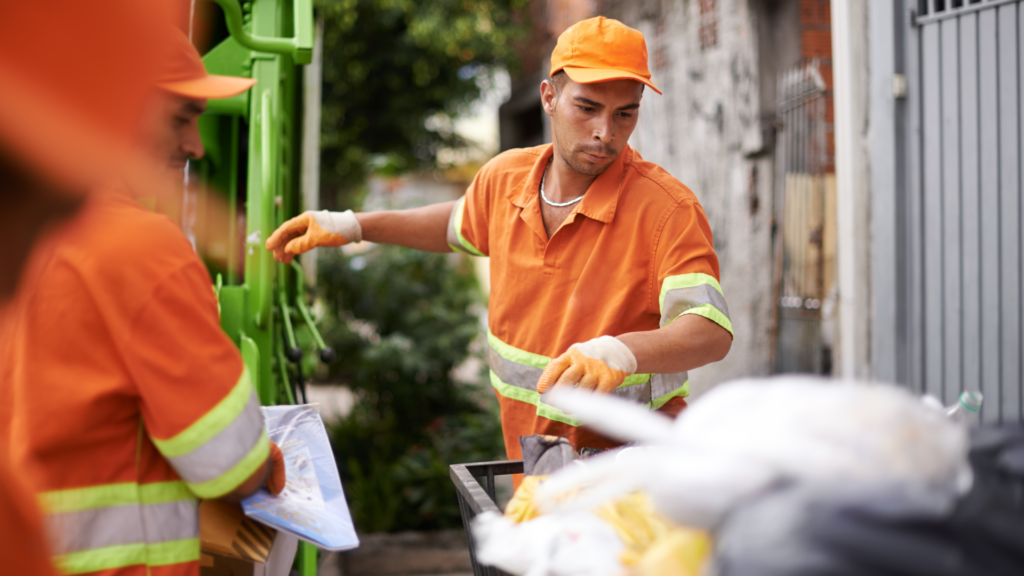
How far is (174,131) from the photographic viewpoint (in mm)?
1456

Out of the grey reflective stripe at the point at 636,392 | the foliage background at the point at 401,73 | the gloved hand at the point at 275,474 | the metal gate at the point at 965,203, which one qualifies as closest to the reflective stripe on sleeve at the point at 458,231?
the grey reflective stripe at the point at 636,392

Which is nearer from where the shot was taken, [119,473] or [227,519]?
[119,473]

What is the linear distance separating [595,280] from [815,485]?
122 cm

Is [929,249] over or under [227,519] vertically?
over

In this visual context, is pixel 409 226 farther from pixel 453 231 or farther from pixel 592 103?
pixel 592 103

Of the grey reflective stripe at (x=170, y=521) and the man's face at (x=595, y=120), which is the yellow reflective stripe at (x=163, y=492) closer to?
the grey reflective stripe at (x=170, y=521)

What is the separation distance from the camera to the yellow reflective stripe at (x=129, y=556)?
3.95ft

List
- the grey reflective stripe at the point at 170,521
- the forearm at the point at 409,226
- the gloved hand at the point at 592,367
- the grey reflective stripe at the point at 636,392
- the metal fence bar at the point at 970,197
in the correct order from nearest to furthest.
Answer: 1. the grey reflective stripe at the point at 170,521
2. the gloved hand at the point at 592,367
3. the grey reflective stripe at the point at 636,392
4. the forearm at the point at 409,226
5. the metal fence bar at the point at 970,197

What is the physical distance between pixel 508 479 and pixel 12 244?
4313 mm

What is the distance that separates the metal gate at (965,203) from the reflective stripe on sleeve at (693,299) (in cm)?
150

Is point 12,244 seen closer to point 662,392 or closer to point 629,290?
point 629,290

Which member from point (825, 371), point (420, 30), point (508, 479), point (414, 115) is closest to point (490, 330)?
point (825, 371)

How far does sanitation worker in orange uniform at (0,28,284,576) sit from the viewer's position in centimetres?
116

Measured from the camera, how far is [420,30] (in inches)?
275
